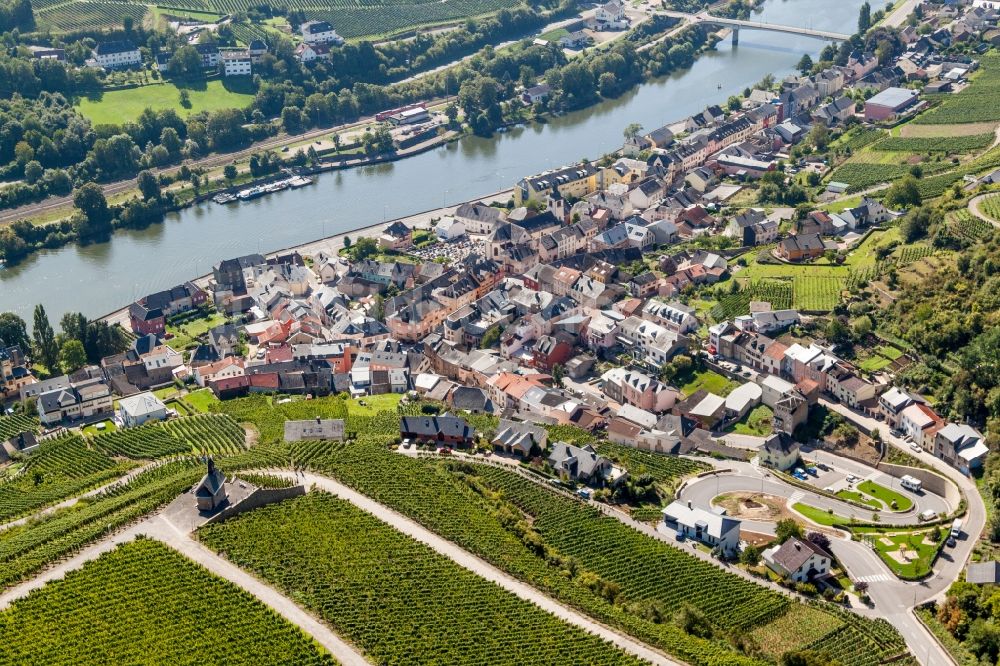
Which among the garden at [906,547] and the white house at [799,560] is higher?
the white house at [799,560]

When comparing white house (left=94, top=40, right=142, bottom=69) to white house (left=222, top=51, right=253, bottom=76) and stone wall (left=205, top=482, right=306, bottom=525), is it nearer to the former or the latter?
white house (left=222, top=51, right=253, bottom=76)

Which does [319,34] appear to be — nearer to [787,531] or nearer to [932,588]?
[787,531]

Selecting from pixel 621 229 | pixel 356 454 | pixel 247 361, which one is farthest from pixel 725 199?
pixel 356 454

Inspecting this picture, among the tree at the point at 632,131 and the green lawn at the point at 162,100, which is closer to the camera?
the tree at the point at 632,131

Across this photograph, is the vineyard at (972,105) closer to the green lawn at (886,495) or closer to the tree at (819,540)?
the green lawn at (886,495)

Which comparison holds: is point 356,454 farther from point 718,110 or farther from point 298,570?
point 718,110

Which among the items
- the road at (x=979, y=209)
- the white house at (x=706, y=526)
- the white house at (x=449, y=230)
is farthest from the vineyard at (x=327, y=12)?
the white house at (x=706, y=526)
